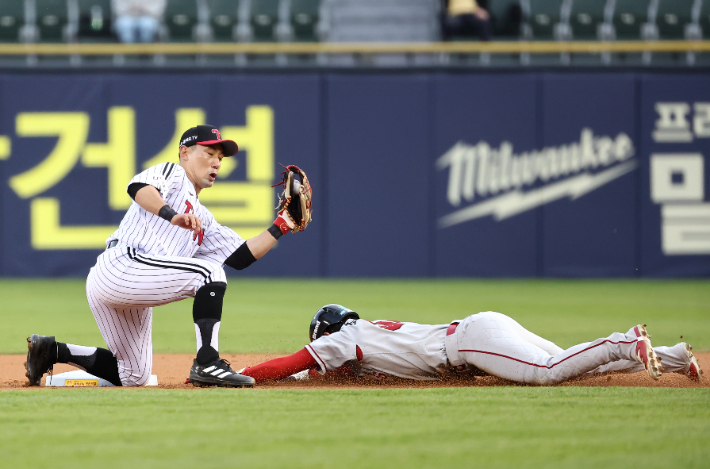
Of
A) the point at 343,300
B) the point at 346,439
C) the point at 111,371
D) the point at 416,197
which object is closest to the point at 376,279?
the point at 416,197

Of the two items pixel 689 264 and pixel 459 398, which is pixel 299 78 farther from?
pixel 459 398

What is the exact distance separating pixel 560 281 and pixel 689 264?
162 centimetres

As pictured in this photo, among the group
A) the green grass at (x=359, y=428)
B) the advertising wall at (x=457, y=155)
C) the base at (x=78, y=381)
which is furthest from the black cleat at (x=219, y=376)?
the advertising wall at (x=457, y=155)

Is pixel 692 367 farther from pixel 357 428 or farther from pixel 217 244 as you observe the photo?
pixel 217 244

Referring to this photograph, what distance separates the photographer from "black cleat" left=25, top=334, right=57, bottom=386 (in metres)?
4.19

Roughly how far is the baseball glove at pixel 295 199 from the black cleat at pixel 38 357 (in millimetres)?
1255

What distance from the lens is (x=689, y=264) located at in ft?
36.9

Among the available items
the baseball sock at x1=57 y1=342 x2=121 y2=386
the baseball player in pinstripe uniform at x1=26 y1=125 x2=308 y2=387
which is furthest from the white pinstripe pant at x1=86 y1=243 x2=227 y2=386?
the baseball sock at x1=57 y1=342 x2=121 y2=386

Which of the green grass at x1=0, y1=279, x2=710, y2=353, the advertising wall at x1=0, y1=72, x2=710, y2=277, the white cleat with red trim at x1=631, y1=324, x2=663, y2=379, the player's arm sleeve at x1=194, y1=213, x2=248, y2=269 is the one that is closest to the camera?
the white cleat with red trim at x1=631, y1=324, x2=663, y2=379

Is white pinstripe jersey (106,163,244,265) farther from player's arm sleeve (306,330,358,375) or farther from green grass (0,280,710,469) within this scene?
player's arm sleeve (306,330,358,375)

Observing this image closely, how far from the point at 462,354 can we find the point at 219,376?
41.9 inches

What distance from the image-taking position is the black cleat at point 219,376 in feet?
12.9

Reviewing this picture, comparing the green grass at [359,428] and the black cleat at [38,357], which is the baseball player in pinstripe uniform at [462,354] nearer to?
the green grass at [359,428]

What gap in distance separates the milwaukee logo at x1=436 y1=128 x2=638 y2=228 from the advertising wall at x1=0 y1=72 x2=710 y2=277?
2 centimetres
